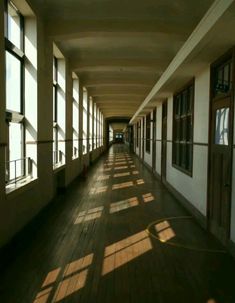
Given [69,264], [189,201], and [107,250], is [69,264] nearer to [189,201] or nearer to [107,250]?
[107,250]

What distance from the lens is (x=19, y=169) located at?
511 cm

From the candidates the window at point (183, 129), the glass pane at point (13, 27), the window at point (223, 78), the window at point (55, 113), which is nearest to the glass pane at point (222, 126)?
the window at point (223, 78)

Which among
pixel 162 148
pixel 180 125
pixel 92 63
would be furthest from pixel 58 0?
pixel 162 148

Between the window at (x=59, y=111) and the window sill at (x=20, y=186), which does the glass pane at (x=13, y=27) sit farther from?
the window at (x=59, y=111)

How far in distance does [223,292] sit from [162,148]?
26.3 feet

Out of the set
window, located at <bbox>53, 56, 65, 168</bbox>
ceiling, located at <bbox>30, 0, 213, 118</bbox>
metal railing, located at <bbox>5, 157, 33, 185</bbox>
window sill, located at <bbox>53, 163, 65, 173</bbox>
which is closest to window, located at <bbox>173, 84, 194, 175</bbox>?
ceiling, located at <bbox>30, 0, 213, 118</bbox>

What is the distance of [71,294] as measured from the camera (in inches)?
116

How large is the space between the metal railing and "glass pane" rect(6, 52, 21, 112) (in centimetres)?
76

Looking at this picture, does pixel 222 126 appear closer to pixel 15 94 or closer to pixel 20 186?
pixel 20 186

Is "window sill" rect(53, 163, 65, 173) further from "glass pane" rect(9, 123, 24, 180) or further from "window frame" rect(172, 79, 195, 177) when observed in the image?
"window frame" rect(172, 79, 195, 177)

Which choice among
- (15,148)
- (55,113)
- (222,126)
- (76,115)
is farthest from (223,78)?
(76,115)

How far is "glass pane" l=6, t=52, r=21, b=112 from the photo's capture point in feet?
15.4

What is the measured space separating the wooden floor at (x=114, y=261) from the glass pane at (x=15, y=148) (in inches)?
32.5

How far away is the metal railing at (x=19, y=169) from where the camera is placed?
15.0ft
